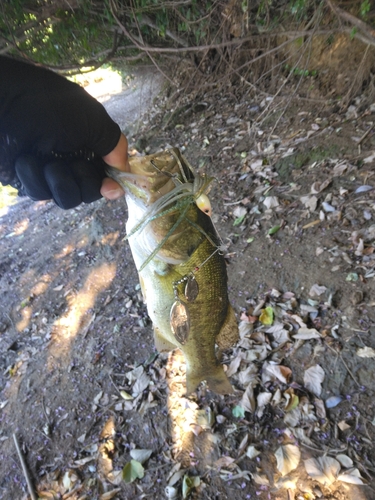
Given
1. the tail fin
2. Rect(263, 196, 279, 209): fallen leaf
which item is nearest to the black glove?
the tail fin

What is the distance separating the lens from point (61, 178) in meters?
1.40

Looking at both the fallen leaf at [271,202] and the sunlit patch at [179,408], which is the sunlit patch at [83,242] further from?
the fallen leaf at [271,202]

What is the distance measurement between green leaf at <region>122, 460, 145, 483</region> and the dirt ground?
0.02 metres

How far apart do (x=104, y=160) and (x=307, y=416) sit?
267cm

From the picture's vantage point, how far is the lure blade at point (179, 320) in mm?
1860

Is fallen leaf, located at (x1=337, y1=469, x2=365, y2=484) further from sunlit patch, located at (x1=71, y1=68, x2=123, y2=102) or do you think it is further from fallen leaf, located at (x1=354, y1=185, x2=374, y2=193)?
sunlit patch, located at (x1=71, y1=68, x2=123, y2=102)

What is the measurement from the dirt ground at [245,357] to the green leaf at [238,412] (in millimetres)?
23

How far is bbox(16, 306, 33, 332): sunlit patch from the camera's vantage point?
537cm

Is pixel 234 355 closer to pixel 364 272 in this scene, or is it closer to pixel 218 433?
pixel 218 433

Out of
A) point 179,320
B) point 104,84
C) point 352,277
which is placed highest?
point 179,320

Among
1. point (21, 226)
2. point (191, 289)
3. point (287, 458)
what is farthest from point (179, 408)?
point (21, 226)

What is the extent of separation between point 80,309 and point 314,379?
343cm

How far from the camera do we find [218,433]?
312 centimetres

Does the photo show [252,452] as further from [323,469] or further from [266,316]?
[266,316]
